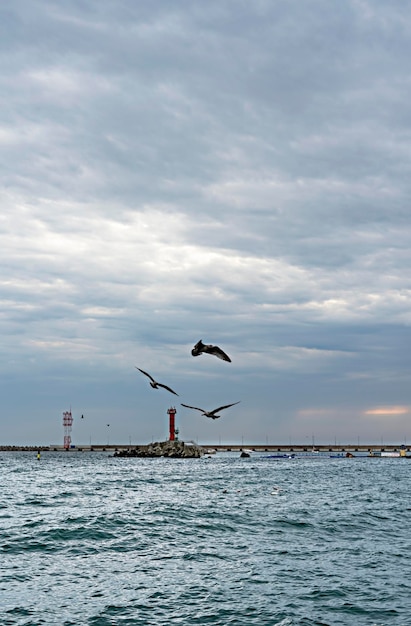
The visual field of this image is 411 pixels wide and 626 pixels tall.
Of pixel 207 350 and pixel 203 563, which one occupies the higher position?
pixel 207 350

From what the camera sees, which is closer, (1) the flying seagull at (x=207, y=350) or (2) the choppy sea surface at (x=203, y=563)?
(2) the choppy sea surface at (x=203, y=563)

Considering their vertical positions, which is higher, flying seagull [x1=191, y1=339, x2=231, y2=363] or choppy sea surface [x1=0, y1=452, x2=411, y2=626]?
flying seagull [x1=191, y1=339, x2=231, y2=363]

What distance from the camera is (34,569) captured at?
25500mm

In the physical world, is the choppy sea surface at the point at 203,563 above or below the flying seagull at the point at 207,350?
below

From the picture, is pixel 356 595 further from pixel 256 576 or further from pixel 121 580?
pixel 121 580

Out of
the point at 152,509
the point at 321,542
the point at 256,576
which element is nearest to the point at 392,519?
the point at 321,542

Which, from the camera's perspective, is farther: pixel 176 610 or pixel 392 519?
pixel 392 519

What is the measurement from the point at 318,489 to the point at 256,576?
144ft

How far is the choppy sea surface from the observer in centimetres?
1988

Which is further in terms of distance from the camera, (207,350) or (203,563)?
(203,563)

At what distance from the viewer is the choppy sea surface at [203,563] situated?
65.2 ft

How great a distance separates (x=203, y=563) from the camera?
89.1 ft

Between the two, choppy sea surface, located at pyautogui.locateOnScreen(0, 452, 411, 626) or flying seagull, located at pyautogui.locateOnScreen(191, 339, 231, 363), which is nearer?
choppy sea surface, located at pyautogui.locateOnScreen(0, 452, 411, 626)

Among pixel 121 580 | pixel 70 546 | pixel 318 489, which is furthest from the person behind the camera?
pixel 318 489
